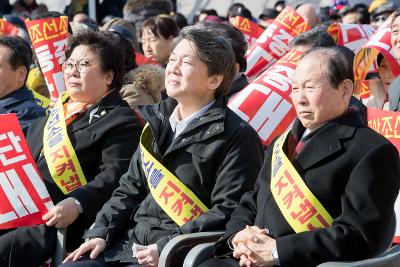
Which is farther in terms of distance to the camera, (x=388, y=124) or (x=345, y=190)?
(x=388, y=124)

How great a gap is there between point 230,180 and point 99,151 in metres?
1.16

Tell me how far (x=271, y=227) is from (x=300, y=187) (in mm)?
266

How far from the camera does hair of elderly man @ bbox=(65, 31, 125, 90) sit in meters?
5.46

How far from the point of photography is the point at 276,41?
6801 millimetres

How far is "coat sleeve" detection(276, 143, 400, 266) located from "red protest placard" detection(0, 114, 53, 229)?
1.74 meters

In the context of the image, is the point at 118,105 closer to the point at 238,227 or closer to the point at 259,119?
the point at 259,119

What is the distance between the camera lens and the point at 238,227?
13.7 feet

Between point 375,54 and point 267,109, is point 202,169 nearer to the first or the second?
point 267,109

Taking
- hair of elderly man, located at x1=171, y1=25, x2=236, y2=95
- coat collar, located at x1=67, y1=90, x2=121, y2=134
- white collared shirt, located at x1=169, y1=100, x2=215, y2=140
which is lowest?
coat collar, located at x1=67, y1=90, x2=121, y2=134

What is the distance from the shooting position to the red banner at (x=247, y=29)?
838 centimetres

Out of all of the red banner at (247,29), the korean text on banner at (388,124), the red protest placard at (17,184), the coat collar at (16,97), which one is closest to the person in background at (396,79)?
the korean text on banner at (388,124)

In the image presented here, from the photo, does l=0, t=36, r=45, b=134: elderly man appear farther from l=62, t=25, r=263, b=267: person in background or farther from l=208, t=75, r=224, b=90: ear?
l=208, t=75, r=224, b=90: ear

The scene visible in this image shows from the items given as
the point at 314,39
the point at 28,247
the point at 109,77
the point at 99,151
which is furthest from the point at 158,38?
the point at 28,247

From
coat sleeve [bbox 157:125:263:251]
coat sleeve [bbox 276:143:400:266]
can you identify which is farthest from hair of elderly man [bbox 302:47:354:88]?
coat sleeve [bbox 157:125:263:251]
